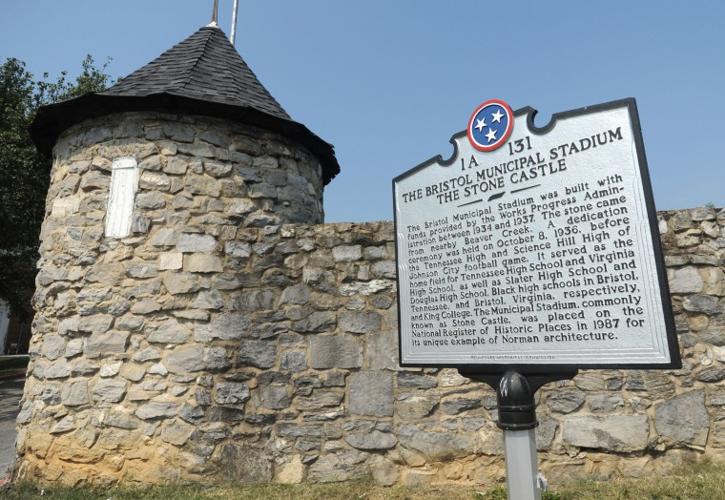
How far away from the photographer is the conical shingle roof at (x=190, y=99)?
204 inches

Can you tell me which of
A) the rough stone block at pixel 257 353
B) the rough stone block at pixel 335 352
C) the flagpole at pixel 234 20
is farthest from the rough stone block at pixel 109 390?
the flagpole at pixel 234 20

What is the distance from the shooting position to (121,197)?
508cm

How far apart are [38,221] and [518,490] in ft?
51.5

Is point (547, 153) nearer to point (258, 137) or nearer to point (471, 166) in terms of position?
point (471, 166)

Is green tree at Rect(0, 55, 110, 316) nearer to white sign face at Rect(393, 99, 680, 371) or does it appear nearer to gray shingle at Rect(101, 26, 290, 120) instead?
gray shingle at Rect(101, 26, 290, 120)

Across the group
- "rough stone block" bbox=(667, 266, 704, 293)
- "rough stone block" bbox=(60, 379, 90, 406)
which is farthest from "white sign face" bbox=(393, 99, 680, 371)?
"rough stone block" bbox=(60, 379, 90, 406)

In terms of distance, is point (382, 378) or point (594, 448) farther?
point (382, 378)

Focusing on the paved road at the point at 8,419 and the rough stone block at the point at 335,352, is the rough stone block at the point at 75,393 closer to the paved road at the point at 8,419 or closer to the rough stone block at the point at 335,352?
the paved road at the point at 8,419

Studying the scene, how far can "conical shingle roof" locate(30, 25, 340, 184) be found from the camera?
5.19 m

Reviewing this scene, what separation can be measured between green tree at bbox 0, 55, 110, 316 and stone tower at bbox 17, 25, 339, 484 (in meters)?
8.01

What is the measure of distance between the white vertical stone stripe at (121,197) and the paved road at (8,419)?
307 cm

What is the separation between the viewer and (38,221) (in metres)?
13.7

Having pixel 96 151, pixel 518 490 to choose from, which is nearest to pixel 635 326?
pixel 518 490

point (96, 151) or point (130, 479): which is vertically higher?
point (96, 151)
